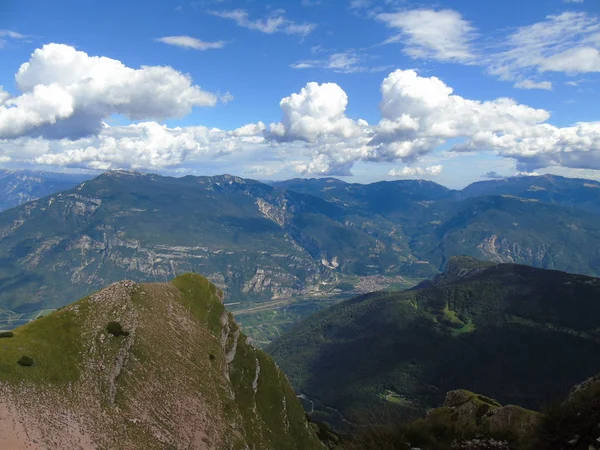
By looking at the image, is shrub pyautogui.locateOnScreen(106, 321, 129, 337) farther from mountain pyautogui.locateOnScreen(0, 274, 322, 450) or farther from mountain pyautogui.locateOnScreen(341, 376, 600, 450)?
mountain pyautogui.locateOnScreen(341, 376, 600, 450)

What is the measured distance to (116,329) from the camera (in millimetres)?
100500

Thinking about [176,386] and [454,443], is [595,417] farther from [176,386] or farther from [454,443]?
[176,386]

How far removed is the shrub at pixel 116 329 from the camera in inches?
3925

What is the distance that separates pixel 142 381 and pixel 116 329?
47.9 ft

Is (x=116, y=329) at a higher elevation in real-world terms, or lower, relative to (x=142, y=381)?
higher

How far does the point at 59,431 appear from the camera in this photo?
222ft

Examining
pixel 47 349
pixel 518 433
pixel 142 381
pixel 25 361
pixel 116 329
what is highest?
pixel 518 433

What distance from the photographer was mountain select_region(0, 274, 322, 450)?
235 feet

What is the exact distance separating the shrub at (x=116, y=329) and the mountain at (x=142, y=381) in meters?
0.29

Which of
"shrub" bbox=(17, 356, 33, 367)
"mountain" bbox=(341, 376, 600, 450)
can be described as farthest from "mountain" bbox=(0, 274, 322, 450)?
"mountain" bbox=(341, 376, 600, 450)

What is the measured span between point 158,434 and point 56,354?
26986 millimetres

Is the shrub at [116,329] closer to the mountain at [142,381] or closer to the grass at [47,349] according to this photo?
the mountain at [142,381]

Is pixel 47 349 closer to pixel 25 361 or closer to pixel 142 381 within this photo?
pixel 25 361

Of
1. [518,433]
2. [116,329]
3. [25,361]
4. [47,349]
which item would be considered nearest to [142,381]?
[116,329]
